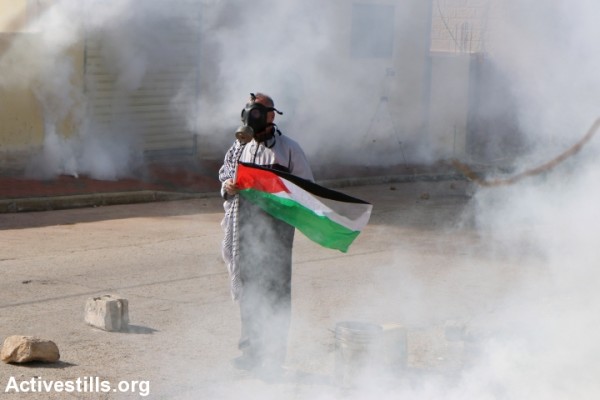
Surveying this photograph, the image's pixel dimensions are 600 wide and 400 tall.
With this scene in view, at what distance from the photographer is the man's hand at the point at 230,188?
670cm

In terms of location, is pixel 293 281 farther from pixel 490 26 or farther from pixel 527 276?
pixel 490 26

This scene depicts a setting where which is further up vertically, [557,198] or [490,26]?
[490,26]

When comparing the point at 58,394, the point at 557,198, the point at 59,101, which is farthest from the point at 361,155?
the point at 58,394

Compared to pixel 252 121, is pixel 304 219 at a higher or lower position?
lower

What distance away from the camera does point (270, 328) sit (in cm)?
673

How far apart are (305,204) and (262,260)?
1.44ft

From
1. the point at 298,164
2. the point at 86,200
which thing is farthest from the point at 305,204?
the point at 86,200

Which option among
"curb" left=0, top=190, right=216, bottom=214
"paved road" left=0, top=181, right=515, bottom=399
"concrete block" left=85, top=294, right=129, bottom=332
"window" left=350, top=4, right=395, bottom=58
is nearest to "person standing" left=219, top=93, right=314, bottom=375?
"paved road" left=0, top=181, right=515, bottom=399

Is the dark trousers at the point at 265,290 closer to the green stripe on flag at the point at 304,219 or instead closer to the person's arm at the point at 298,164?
the green stripe on flag at the point at 304,219

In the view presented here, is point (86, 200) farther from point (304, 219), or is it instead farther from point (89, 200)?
point (304, 219)

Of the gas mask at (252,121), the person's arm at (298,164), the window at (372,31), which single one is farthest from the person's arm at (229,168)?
the window at (372,31)

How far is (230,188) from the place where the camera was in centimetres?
670

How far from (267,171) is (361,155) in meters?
12.3

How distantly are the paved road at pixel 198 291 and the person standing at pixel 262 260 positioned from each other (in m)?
0.21
